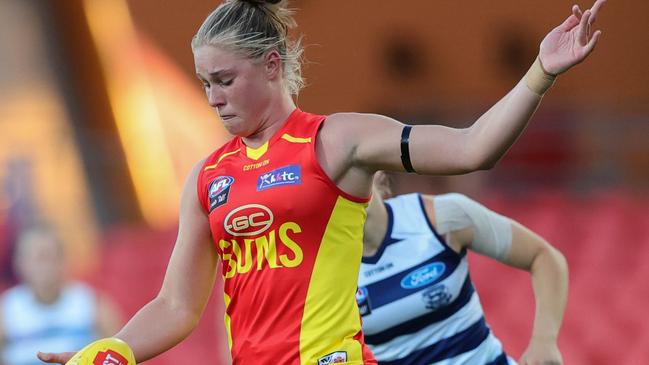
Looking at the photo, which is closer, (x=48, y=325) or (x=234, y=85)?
(x=234, y=85)

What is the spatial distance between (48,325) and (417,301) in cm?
341

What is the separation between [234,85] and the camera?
10.1ft

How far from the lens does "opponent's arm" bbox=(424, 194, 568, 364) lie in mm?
3854

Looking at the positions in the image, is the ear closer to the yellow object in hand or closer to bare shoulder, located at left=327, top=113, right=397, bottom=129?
bare shoulder, located at left=327, top=113, right=397, bottom=129

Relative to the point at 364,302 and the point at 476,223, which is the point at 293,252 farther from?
the point at 476,223

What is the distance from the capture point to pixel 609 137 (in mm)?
8352

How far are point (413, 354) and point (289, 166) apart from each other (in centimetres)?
104

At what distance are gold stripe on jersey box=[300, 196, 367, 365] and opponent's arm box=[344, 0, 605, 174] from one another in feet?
0.52

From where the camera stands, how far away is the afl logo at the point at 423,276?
151 inches

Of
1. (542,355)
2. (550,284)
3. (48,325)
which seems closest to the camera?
(542,355)

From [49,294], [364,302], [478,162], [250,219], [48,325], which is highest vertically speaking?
[478,162]

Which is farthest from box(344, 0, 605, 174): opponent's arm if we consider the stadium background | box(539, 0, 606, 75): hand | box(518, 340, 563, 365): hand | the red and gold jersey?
the stadium background

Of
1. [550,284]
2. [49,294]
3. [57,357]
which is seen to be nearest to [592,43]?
A: [550,284]

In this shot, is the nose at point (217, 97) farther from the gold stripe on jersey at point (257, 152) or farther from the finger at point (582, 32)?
the finger at point (582, 32)
